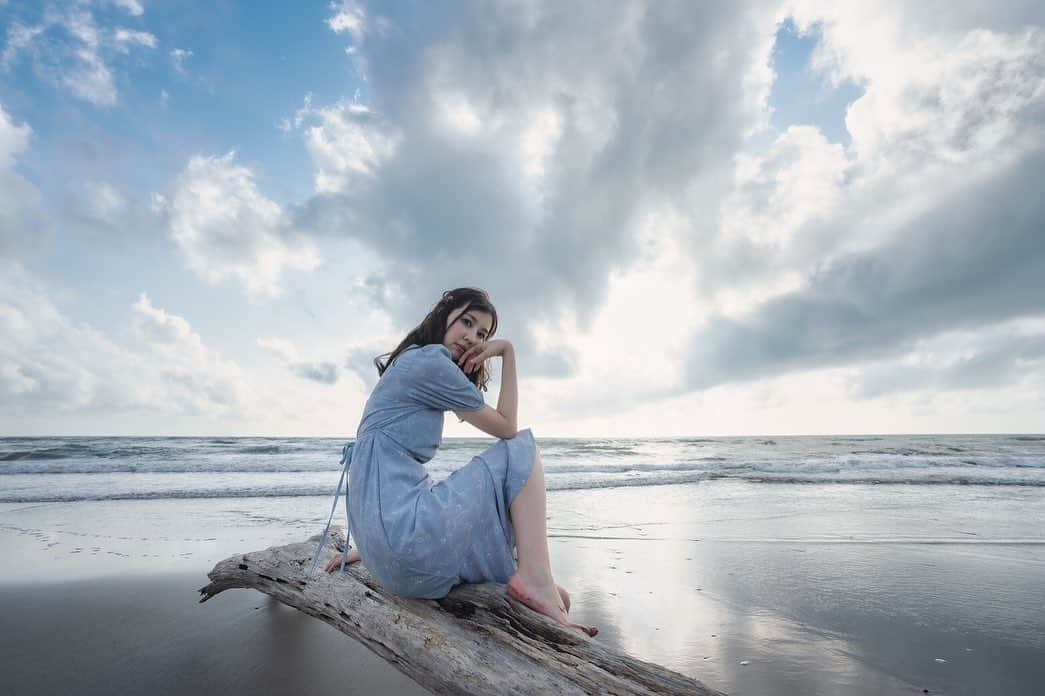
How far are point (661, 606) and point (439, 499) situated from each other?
7.38 feet

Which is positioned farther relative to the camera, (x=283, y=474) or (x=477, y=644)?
(x=283, y=474)

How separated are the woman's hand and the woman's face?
0.04m

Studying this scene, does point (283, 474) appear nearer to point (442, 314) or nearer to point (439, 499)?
point (442, 314)

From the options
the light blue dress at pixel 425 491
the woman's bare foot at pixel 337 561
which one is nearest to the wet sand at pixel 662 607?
the woman's bare foot at pixel 337 561

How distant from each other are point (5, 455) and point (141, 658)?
2269 cm

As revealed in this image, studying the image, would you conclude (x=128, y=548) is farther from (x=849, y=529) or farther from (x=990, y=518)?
(x=990, y=518)

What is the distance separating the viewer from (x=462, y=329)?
2672 millimetres

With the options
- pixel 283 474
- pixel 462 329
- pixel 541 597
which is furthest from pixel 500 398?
pixel 283 474

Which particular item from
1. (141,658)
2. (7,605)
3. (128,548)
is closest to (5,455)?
(128,548)

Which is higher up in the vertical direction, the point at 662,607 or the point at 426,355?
the point at 426,355

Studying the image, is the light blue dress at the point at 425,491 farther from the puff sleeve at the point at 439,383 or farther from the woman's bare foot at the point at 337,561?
the woman's bare foot at the point at 337,561

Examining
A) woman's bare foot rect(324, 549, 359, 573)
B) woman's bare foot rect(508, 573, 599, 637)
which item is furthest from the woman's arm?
woman's bare foot rect(324, 549, 359, 573)

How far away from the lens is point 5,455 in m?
18.5

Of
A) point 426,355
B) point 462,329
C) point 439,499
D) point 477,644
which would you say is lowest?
point 477,644
